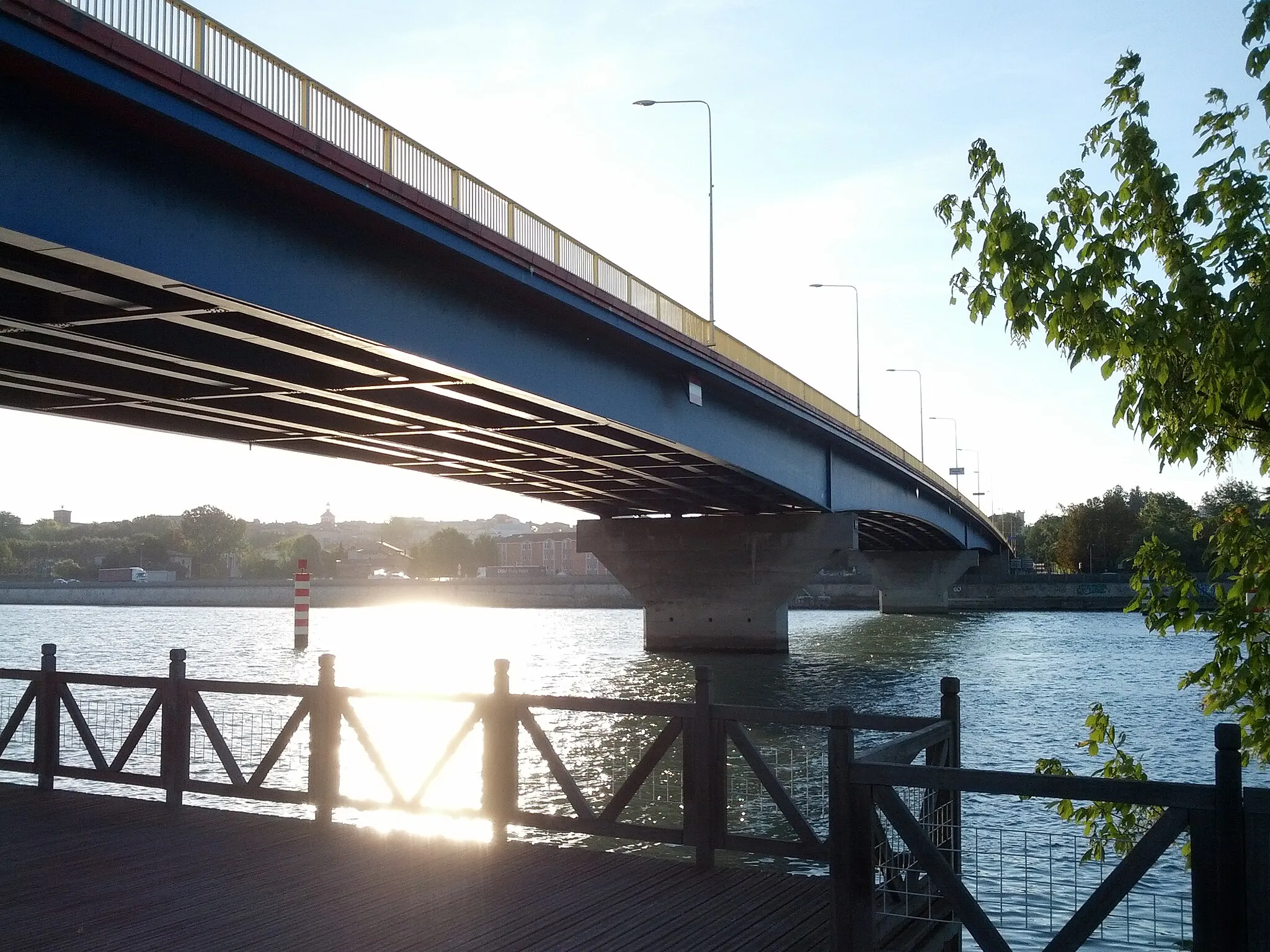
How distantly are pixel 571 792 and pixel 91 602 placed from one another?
134638 mm

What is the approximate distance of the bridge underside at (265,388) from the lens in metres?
16.9

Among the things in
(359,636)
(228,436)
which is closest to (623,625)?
(359,636)

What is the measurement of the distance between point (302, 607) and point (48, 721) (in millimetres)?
49181

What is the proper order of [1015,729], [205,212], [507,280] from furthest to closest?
[1015,729], [507,280], [205,212]

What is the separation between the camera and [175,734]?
11.4 meters

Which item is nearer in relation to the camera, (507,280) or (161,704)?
(161,704)

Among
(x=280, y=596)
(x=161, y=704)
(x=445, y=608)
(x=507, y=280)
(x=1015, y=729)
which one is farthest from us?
(x=445, y=608)

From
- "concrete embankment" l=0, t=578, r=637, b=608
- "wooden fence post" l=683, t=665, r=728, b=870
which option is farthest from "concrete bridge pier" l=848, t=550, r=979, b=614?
"wooden fence post" l=683, t=665, r=728, b=870

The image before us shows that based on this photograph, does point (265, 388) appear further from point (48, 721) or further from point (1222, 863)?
point (1222, 863)

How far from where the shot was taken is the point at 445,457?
1460 inches

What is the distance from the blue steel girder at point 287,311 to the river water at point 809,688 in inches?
236

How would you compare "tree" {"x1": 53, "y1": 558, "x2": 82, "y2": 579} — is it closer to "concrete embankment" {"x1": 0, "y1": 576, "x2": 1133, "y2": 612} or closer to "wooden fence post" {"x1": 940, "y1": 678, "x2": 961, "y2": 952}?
"concrete embankment" {"x1": 0, "y1": 576, "x2": 1133, "y2": 612}

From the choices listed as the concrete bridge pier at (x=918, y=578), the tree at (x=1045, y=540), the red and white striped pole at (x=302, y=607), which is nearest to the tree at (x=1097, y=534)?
the tree at (x=1045, y=540)

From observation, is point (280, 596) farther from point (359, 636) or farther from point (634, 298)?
point (634, 298)
